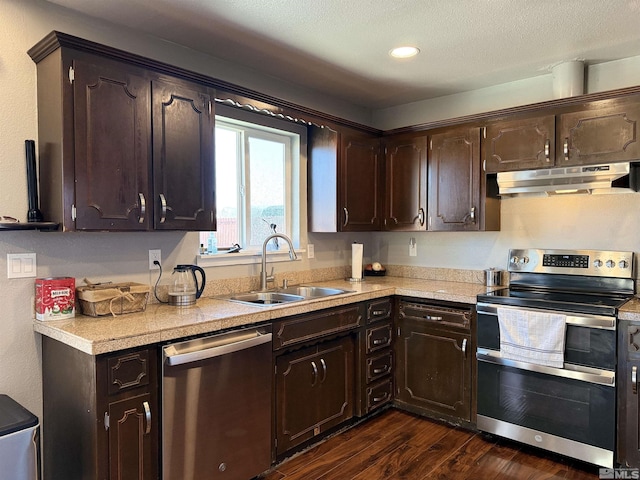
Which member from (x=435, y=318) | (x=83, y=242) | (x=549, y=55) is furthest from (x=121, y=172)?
(x=549, y=55)

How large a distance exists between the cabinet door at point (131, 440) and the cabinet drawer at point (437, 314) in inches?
73.4

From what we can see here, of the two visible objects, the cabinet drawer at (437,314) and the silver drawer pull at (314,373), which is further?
the cabinet drawer at (437,314)

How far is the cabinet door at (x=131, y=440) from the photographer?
69.6 inches

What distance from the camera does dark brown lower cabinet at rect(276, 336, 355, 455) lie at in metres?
2.50

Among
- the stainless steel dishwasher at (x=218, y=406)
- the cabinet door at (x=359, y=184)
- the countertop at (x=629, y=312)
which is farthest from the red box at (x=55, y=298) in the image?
the countertop at (x=629, y=312)

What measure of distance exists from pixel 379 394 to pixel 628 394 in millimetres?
1480

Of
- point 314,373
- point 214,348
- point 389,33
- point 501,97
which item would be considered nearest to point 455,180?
point 501,97

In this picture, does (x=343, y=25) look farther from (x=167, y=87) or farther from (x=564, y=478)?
(x=564, y=478)

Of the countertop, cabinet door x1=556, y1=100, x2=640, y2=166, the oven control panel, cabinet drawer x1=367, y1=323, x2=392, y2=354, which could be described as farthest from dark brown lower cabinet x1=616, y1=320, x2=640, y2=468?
cabinet drawer x1=367, y1=323, x2=392, y2=354

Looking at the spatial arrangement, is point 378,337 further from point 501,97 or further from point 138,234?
point 501,97

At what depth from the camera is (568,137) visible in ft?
9.11

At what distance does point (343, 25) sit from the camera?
7.84 ft

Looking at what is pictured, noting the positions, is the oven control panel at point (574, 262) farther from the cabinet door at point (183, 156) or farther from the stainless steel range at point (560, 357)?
the cabinet door at point (183, 156)

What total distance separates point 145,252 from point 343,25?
5.41 feet
